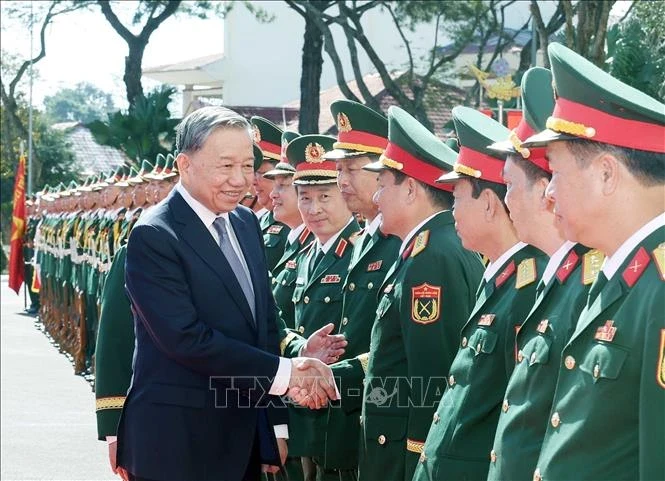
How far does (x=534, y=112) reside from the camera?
334cm

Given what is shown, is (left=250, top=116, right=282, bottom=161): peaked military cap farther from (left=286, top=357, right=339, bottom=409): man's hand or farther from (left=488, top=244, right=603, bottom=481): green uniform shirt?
(left=488, top=244, right=603, bottom=481): green uniform shirt

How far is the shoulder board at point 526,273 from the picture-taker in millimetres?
3574

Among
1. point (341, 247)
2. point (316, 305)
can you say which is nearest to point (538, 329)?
point (316, 305)

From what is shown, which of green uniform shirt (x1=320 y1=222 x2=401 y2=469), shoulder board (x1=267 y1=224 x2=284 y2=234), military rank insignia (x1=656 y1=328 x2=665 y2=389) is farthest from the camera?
shoulder board (x1=267 y1=224 x2=284 y2=234)

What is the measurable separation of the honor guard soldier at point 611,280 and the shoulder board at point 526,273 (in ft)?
2.37

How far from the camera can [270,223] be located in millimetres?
7816

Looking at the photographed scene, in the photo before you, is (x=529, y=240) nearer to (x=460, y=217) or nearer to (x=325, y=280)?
(x=460, y=217)

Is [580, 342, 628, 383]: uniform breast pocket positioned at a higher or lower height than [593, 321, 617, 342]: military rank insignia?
lower

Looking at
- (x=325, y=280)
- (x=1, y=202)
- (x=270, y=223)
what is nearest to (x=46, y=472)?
(x=270, y=223)

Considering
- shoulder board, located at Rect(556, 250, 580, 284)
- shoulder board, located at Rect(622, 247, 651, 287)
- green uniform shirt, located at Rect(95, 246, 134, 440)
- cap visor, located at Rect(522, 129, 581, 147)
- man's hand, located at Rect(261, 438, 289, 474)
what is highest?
cap visor, located at Rect(522, 129, 581, 147)

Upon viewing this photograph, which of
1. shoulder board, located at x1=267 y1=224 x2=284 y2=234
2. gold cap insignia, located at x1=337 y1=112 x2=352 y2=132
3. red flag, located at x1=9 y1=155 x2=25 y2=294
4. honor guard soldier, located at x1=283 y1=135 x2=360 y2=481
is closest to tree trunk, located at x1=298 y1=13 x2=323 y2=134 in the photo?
red flag, located at x1=9 y1=155 x2=25 y2=294

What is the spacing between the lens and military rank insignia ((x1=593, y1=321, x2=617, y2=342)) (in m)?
2.60

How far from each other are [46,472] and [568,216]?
6.05m

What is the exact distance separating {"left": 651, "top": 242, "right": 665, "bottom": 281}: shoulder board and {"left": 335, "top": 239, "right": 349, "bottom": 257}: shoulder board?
3.23m
